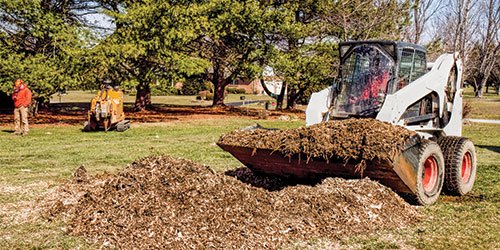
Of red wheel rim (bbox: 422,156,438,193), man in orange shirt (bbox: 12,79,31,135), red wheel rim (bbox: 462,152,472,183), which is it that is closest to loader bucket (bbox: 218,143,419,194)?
red wheel rim (bbox: 422,156,438,193)

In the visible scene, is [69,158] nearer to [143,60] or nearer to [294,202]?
[294,202]

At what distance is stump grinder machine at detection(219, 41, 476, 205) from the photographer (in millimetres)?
6586

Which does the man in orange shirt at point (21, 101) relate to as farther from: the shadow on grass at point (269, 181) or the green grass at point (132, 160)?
the shadow on grass at point (269, 181)

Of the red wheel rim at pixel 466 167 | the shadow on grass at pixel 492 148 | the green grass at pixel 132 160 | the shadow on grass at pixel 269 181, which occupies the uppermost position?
the red wheel rim at pixel 466 167

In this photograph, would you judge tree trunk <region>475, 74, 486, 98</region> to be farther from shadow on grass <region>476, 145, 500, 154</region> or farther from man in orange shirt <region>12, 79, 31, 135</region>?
man in orange shirt <region>12, 79, 31, 135</region>

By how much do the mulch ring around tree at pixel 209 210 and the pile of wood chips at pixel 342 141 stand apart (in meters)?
0.45

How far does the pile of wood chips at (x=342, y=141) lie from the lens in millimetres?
6184

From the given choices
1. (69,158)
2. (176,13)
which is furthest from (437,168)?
(176,13)

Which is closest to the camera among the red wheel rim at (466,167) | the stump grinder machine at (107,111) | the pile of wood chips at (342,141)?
the pile of wood chips at (342,141)

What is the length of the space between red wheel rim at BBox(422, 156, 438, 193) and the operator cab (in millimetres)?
1247

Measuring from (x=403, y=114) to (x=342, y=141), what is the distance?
1.74m

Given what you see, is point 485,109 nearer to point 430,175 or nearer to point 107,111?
point 107,111

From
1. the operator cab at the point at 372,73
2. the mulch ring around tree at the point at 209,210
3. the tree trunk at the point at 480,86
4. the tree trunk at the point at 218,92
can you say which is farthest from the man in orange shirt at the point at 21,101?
the tree trunk at the point at 480,86

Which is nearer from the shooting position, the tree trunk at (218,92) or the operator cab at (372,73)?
the operator cab at (372,73)
